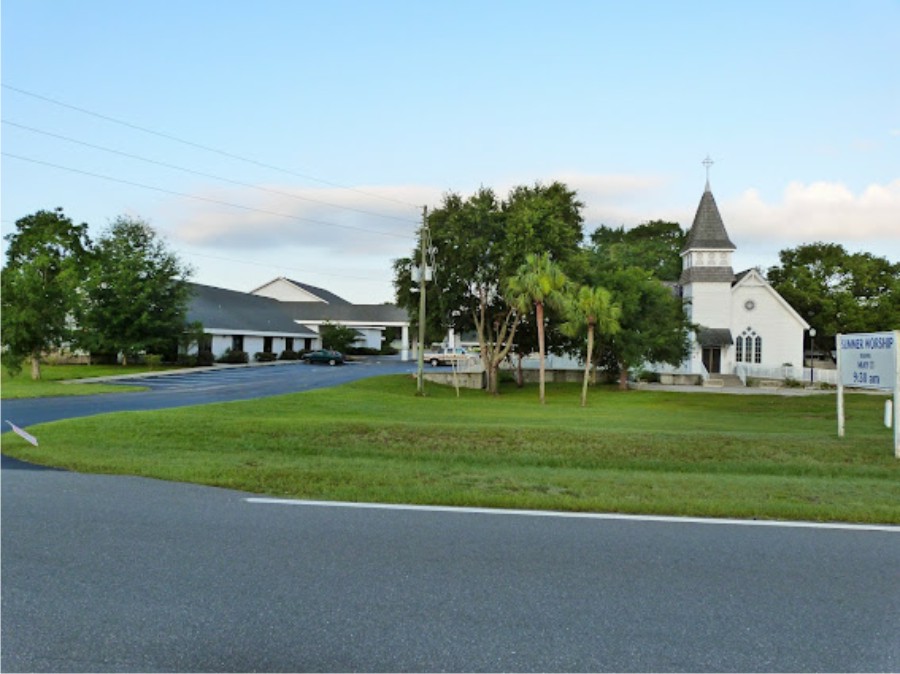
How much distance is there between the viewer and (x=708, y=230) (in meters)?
51.9

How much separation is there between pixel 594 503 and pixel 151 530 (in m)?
4.26

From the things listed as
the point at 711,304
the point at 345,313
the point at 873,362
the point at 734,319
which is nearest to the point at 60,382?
the point at 873,362

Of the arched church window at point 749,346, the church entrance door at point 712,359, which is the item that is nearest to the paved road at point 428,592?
the church entrance door at point 712,359

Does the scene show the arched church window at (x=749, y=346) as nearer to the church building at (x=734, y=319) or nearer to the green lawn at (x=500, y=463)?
the church building at (x=734, y=319)

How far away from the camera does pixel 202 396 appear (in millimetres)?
27078

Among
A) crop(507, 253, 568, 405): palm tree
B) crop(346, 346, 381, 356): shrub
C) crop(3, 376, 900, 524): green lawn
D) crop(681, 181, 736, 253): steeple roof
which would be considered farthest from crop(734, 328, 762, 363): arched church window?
crop(3, 376, 900, 524): green lawn

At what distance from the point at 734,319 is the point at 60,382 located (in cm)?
4082

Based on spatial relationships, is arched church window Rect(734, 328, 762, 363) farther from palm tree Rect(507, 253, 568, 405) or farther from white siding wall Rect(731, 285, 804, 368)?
palm tree Rect(507, 253, 568, 405)

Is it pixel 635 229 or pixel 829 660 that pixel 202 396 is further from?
pixel 635 229

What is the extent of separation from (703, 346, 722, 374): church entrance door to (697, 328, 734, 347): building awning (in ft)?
5.70

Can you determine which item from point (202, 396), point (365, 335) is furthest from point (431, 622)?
point (365, 335)

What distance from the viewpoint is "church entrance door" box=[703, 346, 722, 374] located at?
5000cm

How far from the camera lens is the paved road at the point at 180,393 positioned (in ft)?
65.9

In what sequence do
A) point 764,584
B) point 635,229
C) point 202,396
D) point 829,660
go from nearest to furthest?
point 829,660, point 764,584, point 202,396, point 635,229
